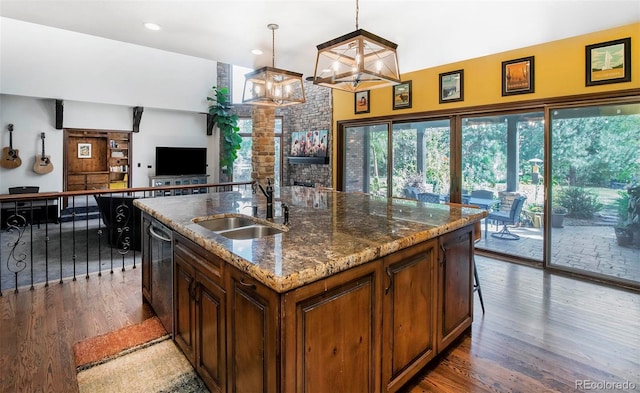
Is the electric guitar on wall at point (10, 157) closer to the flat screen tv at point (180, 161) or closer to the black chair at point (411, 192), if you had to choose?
the flat screen tv at point (180, 161)

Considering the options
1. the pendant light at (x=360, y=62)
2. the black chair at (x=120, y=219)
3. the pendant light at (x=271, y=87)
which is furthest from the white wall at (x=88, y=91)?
the pendant light at (x=360, y=62)

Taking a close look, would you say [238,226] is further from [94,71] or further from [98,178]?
[98,178]

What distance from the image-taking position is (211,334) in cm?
176

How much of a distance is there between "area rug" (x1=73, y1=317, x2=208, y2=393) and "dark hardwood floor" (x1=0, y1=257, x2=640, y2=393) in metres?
0.10

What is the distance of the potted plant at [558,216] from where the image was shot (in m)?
4.12

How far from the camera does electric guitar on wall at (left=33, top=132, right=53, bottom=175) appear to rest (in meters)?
7.39

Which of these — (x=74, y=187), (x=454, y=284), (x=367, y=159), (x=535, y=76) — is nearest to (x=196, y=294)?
(x=454, y=284)

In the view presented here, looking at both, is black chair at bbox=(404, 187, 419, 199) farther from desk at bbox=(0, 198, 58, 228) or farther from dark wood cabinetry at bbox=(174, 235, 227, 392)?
desk at bbox=(0, 198, 58, 228)

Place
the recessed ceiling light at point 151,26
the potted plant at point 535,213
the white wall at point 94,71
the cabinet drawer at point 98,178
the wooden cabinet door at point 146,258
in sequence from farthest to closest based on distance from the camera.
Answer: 1. the cabinet drawer at point 98,178
2. the white wall at point 94,71
3. the potted plant at point 535,213
4. the recessed ceiling light at point 151,26
5. the wooden cabinet door at point 146,258

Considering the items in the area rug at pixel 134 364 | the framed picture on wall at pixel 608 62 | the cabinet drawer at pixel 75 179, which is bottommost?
the area rug at pixel 134 364

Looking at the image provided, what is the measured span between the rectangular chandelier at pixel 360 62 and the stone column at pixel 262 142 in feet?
10.1

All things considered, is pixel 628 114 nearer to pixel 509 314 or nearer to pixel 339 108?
pixel 509 314

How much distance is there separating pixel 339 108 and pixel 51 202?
649 cm

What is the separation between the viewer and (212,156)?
391 inches
